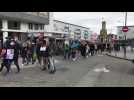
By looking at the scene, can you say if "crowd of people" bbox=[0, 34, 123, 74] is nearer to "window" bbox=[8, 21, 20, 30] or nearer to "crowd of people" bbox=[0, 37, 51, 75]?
"crowd of people" bbox=[0, 37, 51, 75]

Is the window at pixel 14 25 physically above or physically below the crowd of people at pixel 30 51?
above

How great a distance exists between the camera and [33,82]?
8.84m

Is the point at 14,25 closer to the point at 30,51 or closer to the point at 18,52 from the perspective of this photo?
the point at 30,51

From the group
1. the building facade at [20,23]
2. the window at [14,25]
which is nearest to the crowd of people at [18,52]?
the building facade at [20,23]

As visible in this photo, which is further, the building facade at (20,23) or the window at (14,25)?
the window at (14,25)

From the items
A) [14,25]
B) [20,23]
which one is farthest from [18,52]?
[20,23]

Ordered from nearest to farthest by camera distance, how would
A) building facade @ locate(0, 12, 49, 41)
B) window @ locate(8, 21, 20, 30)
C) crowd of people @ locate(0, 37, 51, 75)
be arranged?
crowd of people @ locate(0, 37, 51, 75) → building facade @ locate(0, 12, 49, 41) → window @ locate(8, 21, 20, 30)

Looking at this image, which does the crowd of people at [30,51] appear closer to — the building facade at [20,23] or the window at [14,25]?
the building facade at [20,23]

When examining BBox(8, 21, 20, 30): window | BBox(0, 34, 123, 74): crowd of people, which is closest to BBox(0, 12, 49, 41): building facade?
BBox(8, 21, 20, 30): window
